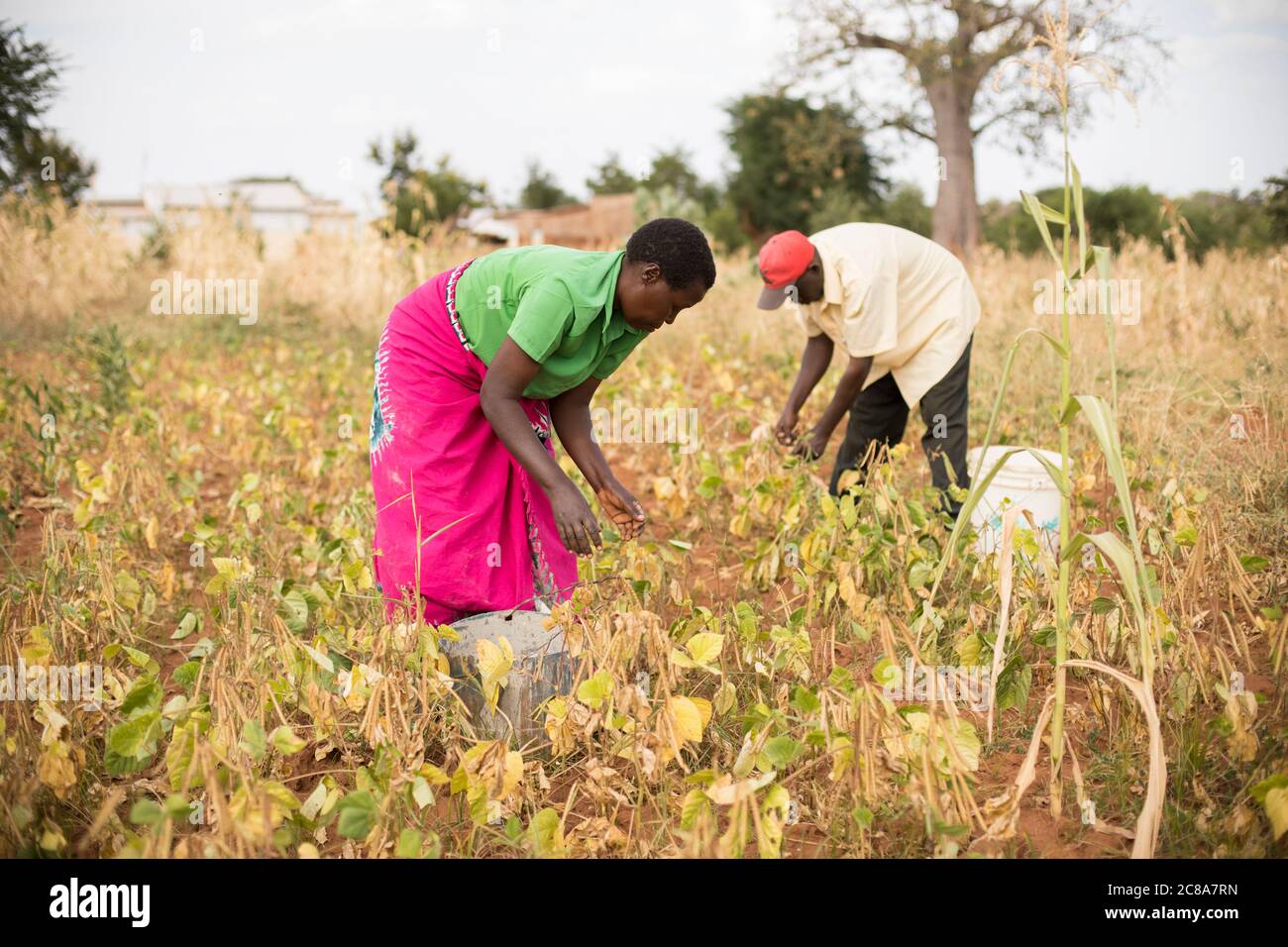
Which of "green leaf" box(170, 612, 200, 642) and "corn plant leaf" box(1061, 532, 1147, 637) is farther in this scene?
"green leaf" box(170, 612, 200, 642)

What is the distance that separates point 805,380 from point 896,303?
17.0 inches

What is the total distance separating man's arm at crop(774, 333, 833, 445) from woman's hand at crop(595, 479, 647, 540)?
1.21 m

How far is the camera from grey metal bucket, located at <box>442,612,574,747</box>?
2227mm

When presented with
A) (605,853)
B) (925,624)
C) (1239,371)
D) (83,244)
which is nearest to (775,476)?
(925,624)

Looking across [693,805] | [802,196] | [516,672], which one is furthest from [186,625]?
[802,196]

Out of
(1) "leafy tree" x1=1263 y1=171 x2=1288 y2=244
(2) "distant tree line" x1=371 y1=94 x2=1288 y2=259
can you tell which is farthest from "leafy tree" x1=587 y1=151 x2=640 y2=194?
(1) "leafy tree" x1=1263 y1=171 x2=1288 y2=244

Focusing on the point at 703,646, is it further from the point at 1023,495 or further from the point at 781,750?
the point at 1023,495

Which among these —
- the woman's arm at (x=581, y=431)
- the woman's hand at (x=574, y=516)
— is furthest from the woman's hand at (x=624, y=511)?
the woman's hand at (x=574, y=516)

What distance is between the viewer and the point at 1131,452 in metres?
3.45

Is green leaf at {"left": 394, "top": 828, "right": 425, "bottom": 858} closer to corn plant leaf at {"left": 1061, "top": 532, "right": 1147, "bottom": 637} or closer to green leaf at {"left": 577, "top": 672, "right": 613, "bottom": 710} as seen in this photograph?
green leaf at {"left": 577, "top": 672, "right": 613, "bottom": 710}

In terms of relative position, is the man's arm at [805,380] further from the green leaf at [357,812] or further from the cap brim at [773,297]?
the green leaf at [357,812]

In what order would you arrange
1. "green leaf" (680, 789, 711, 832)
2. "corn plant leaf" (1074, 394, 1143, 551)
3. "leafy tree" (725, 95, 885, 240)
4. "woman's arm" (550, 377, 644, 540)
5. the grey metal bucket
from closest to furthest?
1. "corn plant leaf" (1074, 394, 1143, 551)
2. "green leaf" (680, 789, 711, 832)
3. the grey metal bucket
4. "woman's arm" (550, 377, 644, 540)
5. "leafy tree" (725, 95, 885, 240)

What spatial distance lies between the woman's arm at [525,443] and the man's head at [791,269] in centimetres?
141
